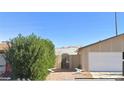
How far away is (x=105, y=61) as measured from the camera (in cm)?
2947

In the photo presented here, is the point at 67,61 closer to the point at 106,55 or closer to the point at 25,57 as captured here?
the point at 106,55

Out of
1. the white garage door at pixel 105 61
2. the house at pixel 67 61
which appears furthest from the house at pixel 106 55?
the house at pixel 67 61

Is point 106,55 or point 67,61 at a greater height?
point 106,55

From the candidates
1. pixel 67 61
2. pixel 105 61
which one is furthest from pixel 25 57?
pixel 67 61

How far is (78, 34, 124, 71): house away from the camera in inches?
1156

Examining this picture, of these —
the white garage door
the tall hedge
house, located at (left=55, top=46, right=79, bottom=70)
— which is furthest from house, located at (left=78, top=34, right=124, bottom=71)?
the tall hedge

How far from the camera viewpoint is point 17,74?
561 inches

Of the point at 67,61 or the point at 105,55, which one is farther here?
the point at 67,61

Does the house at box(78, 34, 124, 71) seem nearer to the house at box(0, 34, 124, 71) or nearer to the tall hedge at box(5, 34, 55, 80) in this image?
the house at box(0, 34, 124, 71)

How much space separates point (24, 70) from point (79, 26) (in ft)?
89.0

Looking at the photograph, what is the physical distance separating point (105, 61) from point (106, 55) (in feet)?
1.92

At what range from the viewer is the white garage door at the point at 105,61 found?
2938cm
